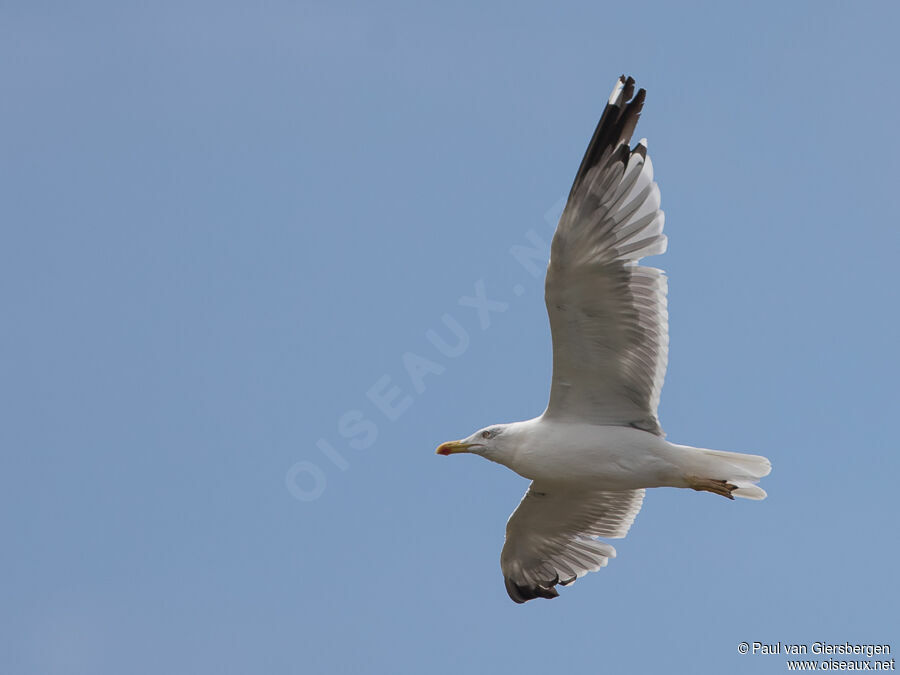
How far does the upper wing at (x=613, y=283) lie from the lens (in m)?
10.6

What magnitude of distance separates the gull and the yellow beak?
0.04 feet

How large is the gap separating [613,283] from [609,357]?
31.5 inches

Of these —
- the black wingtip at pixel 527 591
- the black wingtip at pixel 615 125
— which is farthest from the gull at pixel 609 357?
the black wingtip at pixel 527 591

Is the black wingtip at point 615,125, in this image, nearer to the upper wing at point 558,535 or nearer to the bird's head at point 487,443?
the bird's head at point 487,443

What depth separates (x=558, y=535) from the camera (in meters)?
13.1

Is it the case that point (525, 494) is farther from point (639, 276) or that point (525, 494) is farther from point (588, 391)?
point (639, 276)

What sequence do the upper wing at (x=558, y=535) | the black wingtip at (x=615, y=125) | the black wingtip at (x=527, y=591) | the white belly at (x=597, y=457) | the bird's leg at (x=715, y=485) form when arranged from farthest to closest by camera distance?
the black wingtip at (x=527, y=591) → the upper wing at (x=558, y=535) → the white belly at (x=597, y=457) → the bird's leg at (x=715, y=485) → the black wingtip at (x=615, y=125)

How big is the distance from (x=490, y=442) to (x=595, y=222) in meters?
2.46

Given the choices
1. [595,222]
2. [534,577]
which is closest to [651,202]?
[595,222]

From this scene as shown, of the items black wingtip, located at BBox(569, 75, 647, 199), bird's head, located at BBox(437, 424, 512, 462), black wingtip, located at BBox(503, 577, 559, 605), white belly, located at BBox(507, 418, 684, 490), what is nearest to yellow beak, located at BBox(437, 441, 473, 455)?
bird's head, located at BBox(437, 424, 512, 462)

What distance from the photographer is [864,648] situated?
10453mm

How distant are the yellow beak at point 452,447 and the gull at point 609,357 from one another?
12 mm

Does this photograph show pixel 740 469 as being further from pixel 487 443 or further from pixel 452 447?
pixel 452 447

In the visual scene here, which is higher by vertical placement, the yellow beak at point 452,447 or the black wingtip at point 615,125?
the black wingtip at point 615,125
